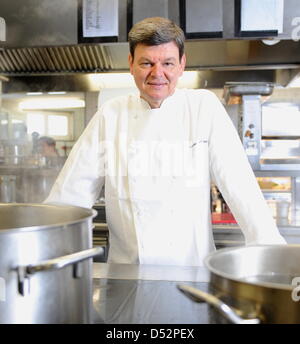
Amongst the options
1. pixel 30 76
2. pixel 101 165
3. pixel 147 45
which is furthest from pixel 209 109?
pixel 30 76

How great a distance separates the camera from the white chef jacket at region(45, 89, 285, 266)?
1427 mm

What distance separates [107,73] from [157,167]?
1.16 metres

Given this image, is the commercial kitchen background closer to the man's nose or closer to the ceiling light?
the ceiling light

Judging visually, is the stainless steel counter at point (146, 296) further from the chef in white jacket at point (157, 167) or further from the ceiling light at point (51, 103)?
the ceiling light at point (51, 103)

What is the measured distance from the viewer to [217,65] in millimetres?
2340

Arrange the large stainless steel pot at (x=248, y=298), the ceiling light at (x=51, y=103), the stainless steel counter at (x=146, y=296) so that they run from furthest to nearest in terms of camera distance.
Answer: the ceiling light at (x=51, y=103)
the stainless steel counter at (x=146, y=296)
the large stainless steel pot at (x=248, y=298)

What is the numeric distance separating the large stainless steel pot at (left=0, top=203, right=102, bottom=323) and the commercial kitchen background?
1478 millimetres

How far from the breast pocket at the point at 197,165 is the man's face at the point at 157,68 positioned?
0.21 m

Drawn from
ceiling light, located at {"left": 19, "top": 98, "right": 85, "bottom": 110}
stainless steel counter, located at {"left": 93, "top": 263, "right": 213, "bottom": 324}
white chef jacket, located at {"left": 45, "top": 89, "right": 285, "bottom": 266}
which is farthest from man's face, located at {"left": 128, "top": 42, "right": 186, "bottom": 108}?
ceiling light, located at {"left": 19, "top": 98, "right": 85, "bottom": 110}

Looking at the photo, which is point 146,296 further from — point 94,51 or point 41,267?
point 94,51

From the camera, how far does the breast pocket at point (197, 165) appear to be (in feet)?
4.70

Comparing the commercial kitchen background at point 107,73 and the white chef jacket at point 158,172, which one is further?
the commercial kitchen background at point 107,73

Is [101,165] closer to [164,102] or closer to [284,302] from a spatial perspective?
[164,102]

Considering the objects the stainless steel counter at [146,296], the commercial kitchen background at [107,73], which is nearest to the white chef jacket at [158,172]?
the stainless steel counter at [146,296]
